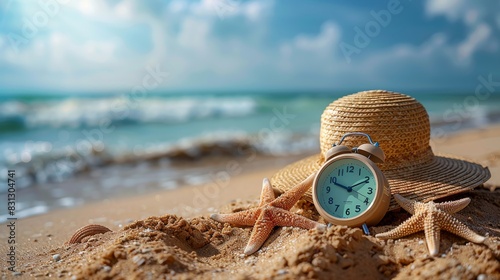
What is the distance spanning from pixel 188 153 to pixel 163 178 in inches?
100

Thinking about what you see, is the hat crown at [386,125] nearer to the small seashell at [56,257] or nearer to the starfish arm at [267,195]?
the starfish arm at [267,195]

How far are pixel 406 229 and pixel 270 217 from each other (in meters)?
1.04

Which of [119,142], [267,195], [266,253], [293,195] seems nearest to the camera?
[266,253]

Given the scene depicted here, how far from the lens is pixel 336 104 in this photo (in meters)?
4.36

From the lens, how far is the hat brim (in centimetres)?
383

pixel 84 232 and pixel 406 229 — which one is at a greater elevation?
pixel 84 232

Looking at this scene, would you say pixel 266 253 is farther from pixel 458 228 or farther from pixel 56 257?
pixel 56 257

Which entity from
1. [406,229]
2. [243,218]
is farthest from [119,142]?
[406,229]

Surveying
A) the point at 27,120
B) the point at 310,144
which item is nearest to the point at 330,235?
the point at 310,144

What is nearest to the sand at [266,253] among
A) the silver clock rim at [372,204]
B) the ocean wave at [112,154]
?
the silver clock rim at [372,204]

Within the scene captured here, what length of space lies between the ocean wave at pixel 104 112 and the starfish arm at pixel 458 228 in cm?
1805

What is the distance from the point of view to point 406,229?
340 cm

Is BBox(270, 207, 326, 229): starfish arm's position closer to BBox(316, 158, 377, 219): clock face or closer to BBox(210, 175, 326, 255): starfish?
BBox(210, 175, 326, 255): starfish

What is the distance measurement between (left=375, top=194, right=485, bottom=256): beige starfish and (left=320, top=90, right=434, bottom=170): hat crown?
71 centimetres
